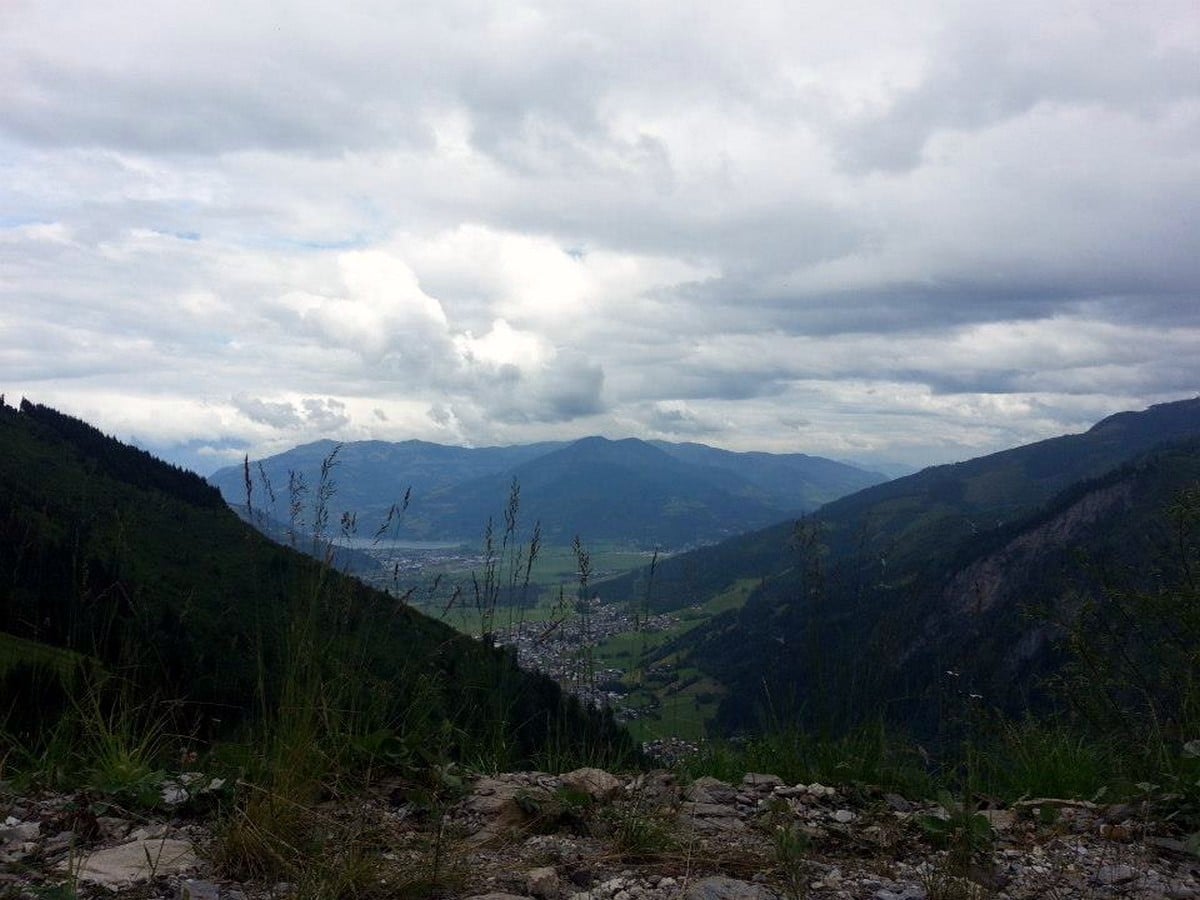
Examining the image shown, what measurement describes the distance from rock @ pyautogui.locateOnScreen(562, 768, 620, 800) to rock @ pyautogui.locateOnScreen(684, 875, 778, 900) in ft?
3.95

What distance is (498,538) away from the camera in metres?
7.07

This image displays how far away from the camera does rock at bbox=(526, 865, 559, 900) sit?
3.64m

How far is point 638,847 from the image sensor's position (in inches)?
163

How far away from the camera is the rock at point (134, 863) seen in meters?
3.55

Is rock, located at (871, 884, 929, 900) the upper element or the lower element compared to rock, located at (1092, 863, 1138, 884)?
lower

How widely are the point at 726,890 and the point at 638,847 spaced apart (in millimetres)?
656

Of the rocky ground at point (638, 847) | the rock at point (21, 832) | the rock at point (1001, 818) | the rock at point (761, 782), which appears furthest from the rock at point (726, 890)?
the rock at point (21, 832)

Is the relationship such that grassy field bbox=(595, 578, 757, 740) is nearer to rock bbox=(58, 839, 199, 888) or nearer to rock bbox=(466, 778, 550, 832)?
rock bbox=(466, 778, 550, 832)

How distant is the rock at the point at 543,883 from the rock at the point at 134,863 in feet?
5.38

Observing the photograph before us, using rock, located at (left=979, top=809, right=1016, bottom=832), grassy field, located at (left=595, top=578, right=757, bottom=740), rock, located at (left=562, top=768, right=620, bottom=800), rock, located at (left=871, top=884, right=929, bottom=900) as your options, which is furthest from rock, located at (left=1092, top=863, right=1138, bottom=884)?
grassy field, located at (left=595, top=578, right=757, bottom=740)

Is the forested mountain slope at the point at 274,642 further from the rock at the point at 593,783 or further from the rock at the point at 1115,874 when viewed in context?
the rock at the point at 1115,874

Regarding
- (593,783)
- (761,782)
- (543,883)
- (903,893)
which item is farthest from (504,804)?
(903,893)

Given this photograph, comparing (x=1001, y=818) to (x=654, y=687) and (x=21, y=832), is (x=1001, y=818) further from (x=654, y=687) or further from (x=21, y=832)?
(x=21, y=832)

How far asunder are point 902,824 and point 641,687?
3.09 metres
